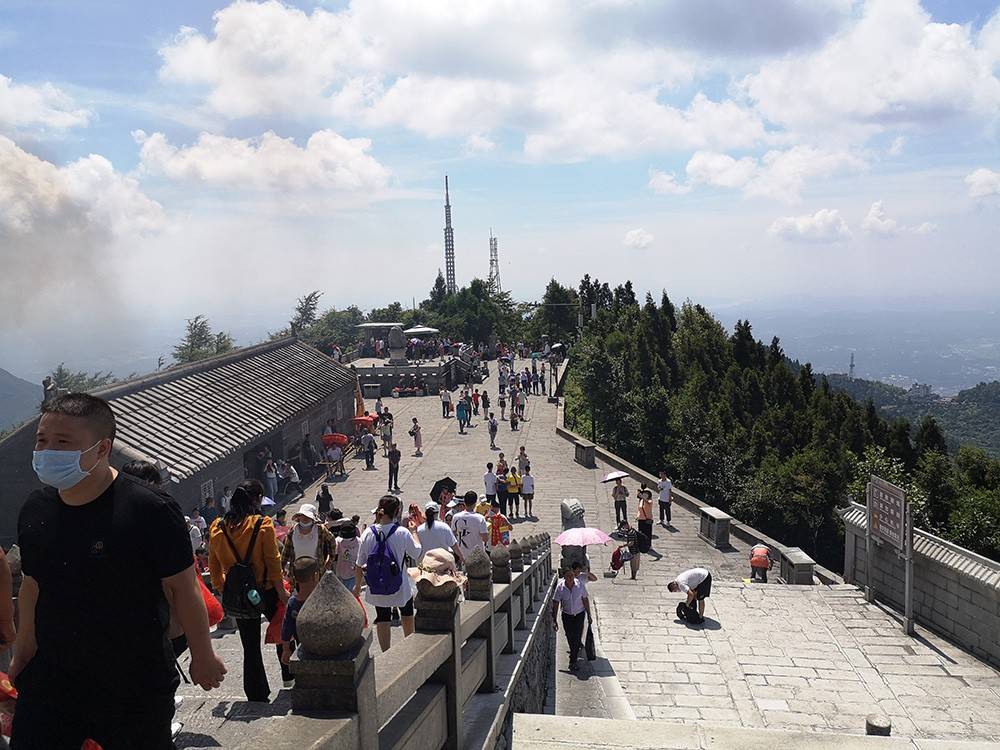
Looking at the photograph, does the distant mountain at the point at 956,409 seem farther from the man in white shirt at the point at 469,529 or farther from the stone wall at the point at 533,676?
the man in white shirt at the point at 469,529

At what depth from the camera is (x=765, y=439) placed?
24.0 metres

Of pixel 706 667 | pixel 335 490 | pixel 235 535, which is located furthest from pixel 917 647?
pixel 335 490

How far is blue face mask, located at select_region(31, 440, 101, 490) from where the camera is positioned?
2779mm

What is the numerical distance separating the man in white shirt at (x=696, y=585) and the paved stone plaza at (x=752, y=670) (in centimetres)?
38

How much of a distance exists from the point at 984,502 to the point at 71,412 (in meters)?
16.3

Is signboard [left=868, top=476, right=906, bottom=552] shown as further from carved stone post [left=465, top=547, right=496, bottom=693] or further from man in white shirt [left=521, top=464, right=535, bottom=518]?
man in white shirt [left=521, top=464, right=535, bottom=518]

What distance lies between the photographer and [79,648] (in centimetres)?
281

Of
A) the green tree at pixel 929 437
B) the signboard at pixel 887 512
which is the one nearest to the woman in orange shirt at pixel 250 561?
the signboard at pixel 887 512

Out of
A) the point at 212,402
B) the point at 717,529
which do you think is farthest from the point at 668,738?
the point at 212,402

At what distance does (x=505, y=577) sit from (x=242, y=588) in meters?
2.85

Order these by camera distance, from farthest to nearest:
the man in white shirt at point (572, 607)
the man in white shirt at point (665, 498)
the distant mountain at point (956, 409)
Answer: the distant mountain at point (956, 409), the man in white shirt at point (665, 498), the man in white shirt at point (572, 607)

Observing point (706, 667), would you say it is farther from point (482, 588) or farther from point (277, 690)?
point (277, 690)

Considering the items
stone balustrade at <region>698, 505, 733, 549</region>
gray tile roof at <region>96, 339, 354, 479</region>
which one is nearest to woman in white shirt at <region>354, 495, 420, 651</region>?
gray tile roof at <region>96, 339, 354, 479</region>

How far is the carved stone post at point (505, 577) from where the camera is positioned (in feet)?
23.7
